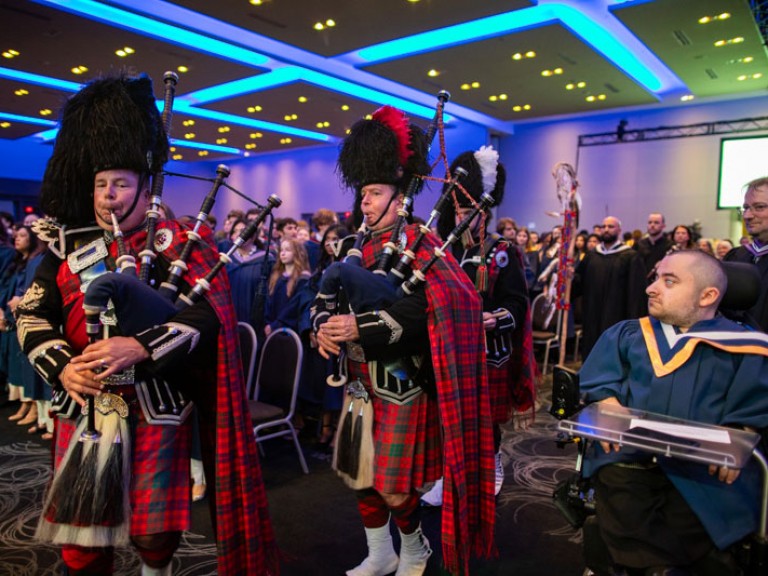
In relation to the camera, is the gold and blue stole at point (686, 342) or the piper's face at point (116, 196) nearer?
the piper's face at point (116, 196)

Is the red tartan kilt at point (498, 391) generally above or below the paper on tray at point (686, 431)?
below

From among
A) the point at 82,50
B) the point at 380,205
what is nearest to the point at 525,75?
the point at 82,50

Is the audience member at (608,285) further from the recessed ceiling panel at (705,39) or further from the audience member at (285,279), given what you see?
the audience member at (285,279)

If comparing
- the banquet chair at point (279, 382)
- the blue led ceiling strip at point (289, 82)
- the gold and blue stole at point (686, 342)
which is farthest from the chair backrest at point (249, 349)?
the blue led ceiling strip at point (289, 82)

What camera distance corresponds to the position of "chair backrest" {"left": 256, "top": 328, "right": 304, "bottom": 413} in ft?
11.3

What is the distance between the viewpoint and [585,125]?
12.8m

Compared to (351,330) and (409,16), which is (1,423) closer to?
(351,330)

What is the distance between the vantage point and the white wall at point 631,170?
11.2 metres

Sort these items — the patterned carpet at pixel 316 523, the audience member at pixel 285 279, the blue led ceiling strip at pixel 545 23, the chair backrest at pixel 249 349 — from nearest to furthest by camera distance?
the patterned carpet at pixel 316 523
the chair backrest at pixel 249 349
the audience member at pixel 285 279
the blue led ceiling strip at pixel 545 23

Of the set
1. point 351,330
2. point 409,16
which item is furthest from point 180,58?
point 351,330

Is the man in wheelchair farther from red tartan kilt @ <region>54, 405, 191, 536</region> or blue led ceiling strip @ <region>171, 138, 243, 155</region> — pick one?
blue led ceiling strip @ <region>171, 138, 243, 155</region>

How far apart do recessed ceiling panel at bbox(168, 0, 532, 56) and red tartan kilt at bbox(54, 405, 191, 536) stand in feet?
20.9

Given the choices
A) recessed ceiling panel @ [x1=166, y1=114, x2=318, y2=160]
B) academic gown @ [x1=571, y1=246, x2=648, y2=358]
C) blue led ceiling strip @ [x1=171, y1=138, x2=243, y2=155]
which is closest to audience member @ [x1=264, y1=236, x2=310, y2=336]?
academic gown @ [x1=571, y1=246, x2=648, y2=358]

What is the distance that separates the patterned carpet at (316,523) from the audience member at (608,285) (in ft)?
9.34
